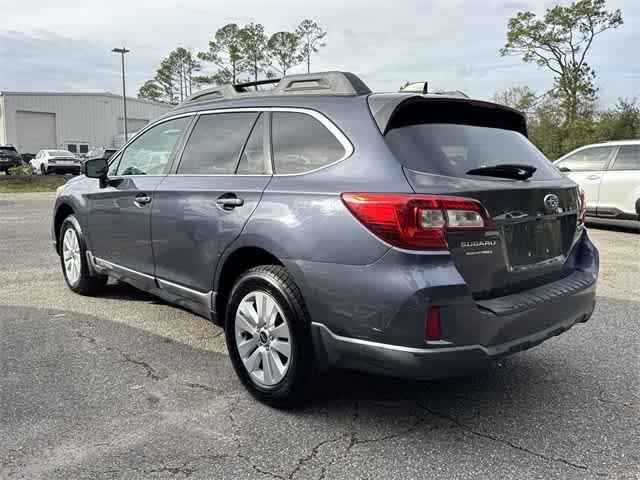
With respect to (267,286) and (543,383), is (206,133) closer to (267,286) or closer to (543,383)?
(267,286)

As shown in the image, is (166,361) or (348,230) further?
A: (166,361)

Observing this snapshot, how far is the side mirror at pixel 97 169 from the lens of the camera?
4.80 m

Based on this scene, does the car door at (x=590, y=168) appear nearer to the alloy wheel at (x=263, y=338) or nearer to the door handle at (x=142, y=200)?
the door handle at (x=142, y=200)

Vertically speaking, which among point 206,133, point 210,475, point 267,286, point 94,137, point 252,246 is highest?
point 94,137

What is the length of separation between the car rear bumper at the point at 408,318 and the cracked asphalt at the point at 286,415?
0.44m

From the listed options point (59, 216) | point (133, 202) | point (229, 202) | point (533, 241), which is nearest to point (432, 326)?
point (533, 241)

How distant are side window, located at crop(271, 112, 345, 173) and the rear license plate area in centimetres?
96

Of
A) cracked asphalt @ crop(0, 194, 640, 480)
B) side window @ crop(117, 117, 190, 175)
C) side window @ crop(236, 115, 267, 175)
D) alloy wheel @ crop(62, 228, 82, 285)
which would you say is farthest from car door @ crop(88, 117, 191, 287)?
side window @ crop(236, 115, 267, 175)

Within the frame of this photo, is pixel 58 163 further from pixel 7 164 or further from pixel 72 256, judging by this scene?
pixel 72 256

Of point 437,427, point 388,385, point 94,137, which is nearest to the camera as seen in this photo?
point 437,427

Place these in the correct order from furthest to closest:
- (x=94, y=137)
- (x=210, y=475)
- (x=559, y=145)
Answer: (x=94, y=137) < (x=559, y=145) < (x=210, y=475)

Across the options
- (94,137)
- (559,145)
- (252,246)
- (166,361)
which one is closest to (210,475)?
(252,246)

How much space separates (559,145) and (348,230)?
2779 centimetres

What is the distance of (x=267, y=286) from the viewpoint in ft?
9.99
